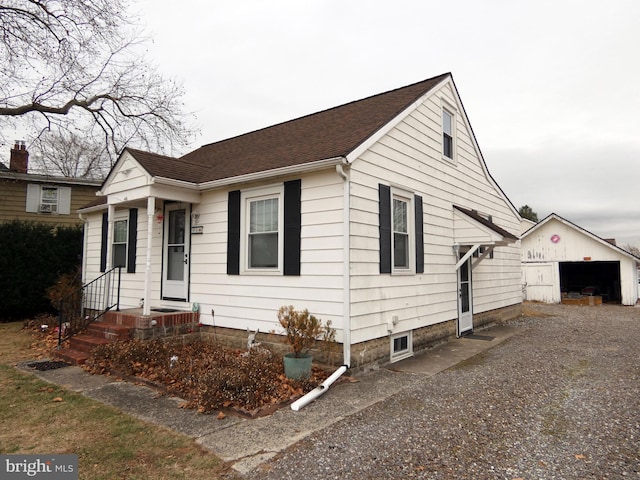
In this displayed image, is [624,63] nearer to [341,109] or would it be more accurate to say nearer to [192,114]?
[341,109]

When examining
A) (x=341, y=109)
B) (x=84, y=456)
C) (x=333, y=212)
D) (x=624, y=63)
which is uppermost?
(x=624, y=63)

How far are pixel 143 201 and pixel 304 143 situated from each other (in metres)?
3.78

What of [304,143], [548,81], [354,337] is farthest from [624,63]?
[354,337]

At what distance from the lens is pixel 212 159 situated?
10.3 m

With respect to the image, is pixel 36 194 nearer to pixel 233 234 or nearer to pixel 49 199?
pixel 49 199

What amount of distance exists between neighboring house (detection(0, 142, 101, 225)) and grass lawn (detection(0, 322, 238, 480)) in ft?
42.7

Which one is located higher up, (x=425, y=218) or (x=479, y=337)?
(x=425, y=218)

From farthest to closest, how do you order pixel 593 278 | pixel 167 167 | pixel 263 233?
pixel 593 278 → pixel 167 167 → pixel 263 233

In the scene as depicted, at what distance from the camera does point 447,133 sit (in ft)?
32.2

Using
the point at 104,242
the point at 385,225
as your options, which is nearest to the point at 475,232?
the point at 385,225

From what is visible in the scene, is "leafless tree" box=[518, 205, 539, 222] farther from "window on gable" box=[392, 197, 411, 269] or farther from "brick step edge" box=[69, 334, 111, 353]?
"brick step edge" box=[69, 334, 111, 353]

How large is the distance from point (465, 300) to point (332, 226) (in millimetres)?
5513

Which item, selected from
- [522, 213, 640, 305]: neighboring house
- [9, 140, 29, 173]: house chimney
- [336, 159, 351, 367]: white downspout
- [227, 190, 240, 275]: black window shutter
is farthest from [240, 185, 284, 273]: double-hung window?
[522, 213, 640, 305]: neighboring house

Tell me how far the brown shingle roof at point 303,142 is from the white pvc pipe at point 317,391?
10.7ft
